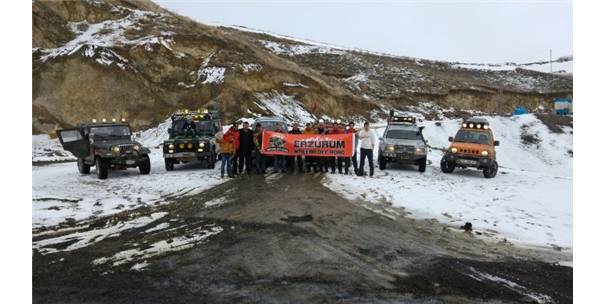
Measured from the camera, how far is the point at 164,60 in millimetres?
38812

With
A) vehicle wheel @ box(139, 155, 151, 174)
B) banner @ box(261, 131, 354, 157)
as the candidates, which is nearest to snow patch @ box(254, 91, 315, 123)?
banner @ box(261, 131, 354, 157)

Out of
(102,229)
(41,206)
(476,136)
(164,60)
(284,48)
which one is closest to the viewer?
(102,229)

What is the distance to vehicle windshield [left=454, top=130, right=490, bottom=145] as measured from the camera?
1896 centimetres

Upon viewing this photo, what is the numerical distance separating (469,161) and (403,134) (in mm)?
2487

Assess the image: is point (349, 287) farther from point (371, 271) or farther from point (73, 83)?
point (73, 83)

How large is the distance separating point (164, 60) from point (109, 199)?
27810 millimetres

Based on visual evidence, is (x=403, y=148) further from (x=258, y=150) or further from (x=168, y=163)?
(x=168, y=163)

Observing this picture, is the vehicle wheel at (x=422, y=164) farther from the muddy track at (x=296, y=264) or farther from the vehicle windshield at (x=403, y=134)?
the muddy track at (x=296, y=264)

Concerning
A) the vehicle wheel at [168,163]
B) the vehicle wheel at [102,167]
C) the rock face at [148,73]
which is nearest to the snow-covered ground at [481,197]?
the vehicle wheel at [168,163]

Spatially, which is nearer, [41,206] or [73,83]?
[41,206]

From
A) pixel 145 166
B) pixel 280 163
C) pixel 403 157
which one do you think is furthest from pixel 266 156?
pixel 403 157

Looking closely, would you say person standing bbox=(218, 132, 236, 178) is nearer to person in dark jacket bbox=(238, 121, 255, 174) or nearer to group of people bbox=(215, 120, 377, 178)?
group of people bbox=(215, 120, 377, 178)

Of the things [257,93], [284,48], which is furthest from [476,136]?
[284,48]

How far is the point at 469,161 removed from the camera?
18.2 m
